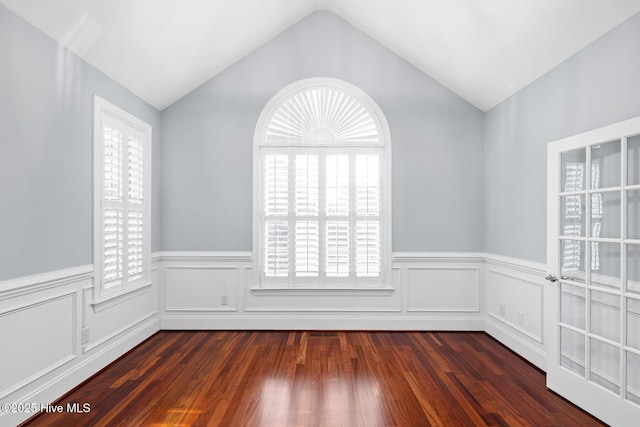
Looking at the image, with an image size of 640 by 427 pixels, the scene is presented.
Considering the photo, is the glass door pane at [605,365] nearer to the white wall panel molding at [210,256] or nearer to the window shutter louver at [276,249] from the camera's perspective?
the window shutter louver at [276,249]

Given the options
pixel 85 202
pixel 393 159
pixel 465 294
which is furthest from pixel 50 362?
pixel 465 294

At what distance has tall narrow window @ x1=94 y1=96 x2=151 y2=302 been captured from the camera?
337 cm

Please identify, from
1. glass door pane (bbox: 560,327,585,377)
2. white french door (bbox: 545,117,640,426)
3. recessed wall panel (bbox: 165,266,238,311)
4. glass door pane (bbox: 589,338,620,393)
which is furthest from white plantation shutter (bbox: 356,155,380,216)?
glass door pane (bbox: 589,338,620,393)

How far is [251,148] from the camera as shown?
4.64 m

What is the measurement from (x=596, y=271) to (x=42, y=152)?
12.3ft

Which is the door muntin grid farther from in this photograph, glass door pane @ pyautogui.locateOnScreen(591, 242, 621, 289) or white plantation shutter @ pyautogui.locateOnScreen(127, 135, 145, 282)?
white plantation shutter @ pyautogui.locateOnScreen(127, 135, 145, 282)

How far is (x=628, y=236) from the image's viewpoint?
95.0 inches

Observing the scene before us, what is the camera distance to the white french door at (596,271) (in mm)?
2385

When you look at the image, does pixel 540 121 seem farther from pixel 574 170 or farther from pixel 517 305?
pixel 517 305

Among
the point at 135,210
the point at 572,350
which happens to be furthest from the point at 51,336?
the point at 572,350

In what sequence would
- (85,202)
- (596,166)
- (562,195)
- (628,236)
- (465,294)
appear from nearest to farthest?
(628,236)
(596,166)
(562,195)
(85,202)
(465,294)

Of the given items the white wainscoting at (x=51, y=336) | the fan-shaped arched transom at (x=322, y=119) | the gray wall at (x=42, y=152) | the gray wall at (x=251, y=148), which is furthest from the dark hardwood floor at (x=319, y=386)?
the fan-shaped arched transom at (x=322, y=119)

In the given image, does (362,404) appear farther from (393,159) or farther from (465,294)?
(393,159)

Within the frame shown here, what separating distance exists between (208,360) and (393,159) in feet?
9.29
